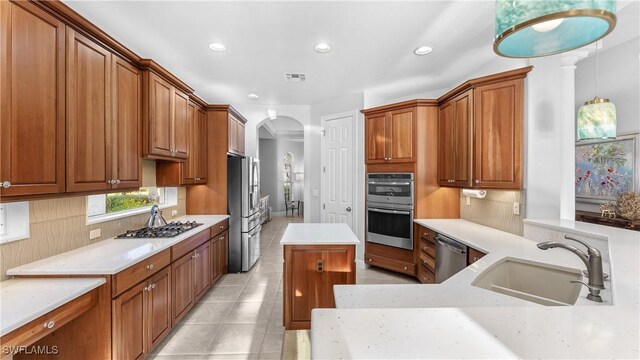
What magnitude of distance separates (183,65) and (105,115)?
1499 millimetres

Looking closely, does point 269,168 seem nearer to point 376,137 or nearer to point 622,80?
point 376,137

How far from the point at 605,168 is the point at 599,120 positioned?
189cm

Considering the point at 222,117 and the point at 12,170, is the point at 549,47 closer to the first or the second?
the point at 12,170

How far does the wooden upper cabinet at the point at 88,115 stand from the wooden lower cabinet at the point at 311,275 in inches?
62.6

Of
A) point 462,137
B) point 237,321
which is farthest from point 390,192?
point 237,321

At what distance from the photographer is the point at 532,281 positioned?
1.77 meters

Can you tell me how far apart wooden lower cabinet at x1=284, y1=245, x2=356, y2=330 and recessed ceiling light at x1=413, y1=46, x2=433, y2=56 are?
2.23 metres

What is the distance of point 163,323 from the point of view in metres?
2.19

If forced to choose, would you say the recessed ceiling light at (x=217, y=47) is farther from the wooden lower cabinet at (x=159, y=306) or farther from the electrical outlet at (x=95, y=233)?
the wooden lower cabinet at (x=159, y=306)

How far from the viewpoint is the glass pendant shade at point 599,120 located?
1.99 metres

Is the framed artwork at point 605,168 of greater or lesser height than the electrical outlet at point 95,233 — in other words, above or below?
above

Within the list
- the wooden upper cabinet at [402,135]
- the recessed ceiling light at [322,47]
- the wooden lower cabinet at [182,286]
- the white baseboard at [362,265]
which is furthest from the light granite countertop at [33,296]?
the wooden upper cabinet at [402,135]

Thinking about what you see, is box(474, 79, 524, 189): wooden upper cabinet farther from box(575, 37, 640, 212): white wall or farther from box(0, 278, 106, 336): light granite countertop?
box(0, 278, 106, 336): light granite countertop

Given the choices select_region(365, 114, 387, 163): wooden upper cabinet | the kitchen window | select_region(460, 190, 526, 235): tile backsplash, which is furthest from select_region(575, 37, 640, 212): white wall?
the kitchen window
